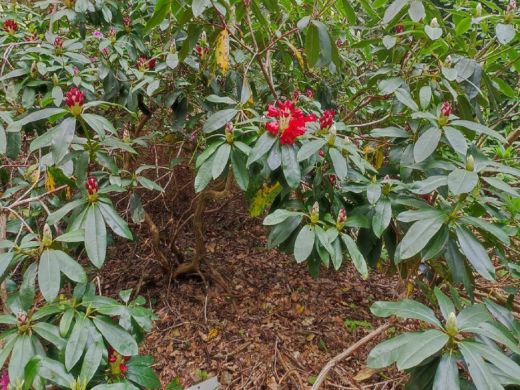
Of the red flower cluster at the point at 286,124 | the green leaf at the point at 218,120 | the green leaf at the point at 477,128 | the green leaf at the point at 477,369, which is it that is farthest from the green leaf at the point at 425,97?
the green leaf at the point at 477,369

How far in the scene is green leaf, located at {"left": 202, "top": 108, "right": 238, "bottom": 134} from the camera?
122cm

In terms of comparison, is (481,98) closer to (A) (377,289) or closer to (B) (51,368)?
(A) (377,289)

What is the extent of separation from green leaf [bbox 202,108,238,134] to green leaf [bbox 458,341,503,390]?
873 mm

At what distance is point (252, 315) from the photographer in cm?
205

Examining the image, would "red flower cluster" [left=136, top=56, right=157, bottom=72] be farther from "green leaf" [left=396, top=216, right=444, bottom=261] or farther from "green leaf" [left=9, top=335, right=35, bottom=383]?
"green leaf" [left=396, top=216, right=444, bottom=261]

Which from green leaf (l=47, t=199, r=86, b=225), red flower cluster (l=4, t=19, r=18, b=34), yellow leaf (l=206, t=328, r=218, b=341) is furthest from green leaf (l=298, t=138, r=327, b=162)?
red flower cluster (l=4, t=19, r=18, b=34)

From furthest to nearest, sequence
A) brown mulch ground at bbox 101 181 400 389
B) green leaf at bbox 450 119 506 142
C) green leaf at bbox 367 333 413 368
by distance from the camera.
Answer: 1. brown mulch ground at bbox 101 181 400 389
2. green leaf at bbox 450 119 506 142
3. green leaf at bbox 367 333 413 368

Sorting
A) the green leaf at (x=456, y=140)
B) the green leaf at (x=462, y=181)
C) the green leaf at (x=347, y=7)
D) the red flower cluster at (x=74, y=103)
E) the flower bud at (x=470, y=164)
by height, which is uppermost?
the green leaf at (x=347, y=7)

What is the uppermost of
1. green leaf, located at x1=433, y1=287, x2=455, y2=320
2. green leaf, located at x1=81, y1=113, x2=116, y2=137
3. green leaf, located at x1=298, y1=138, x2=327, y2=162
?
green leaf, located at x1=298, y1=138, x2=327, y2=162

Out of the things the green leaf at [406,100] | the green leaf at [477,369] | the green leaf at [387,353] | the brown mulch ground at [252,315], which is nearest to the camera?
the green leaf at [477,369]

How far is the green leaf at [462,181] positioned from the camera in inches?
34.1

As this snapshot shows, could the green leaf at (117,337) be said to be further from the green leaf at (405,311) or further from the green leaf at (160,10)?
the green leaf at (160,10)

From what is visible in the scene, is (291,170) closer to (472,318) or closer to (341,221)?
(341,221)

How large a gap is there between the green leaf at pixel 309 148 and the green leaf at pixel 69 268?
614 millimetres
